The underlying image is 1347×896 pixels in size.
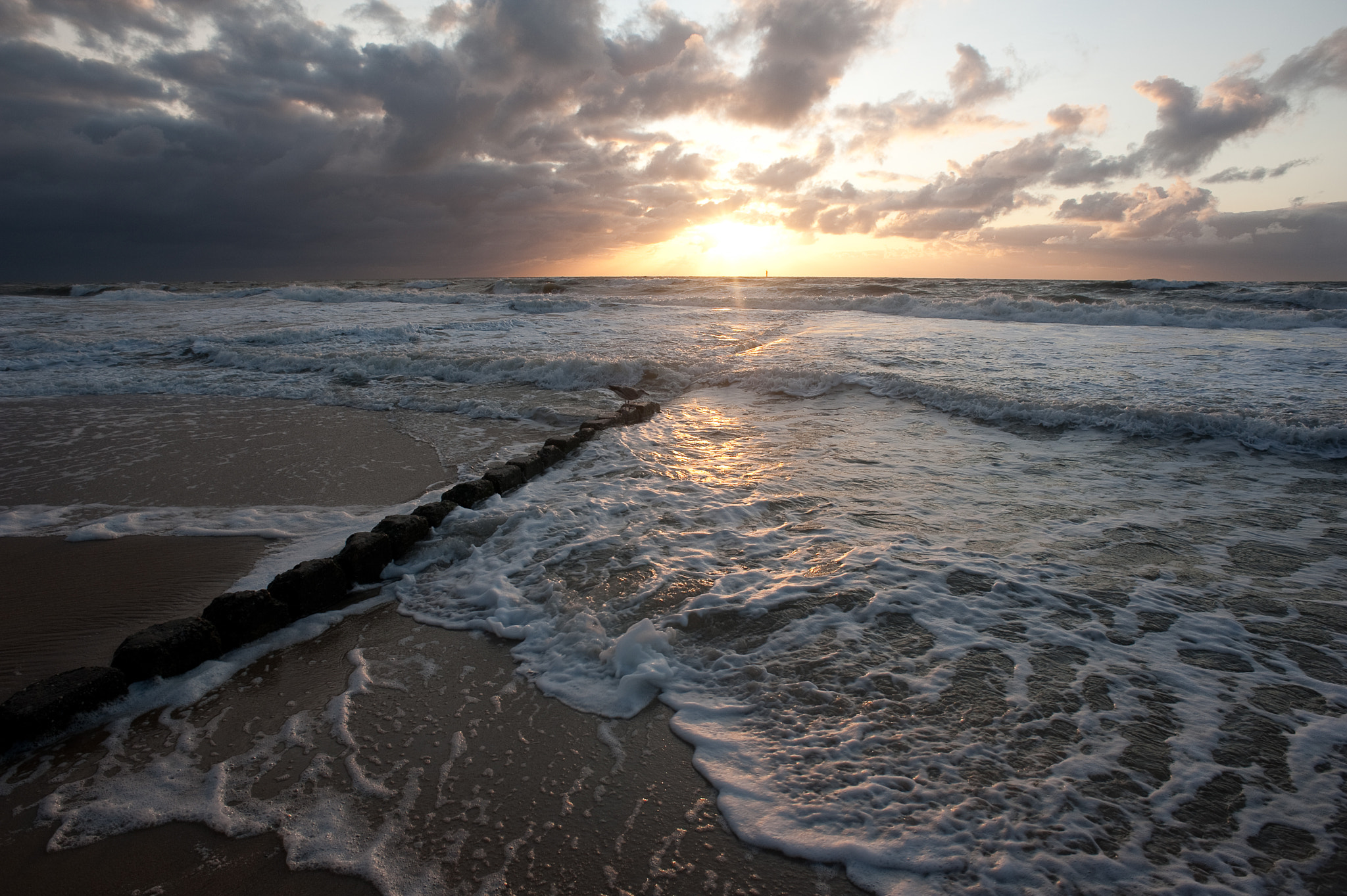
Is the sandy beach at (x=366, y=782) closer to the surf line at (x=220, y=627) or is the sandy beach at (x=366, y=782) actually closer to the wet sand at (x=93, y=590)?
the wet sand at (x=93, y=590)

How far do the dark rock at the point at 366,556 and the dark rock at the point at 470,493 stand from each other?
924 mm

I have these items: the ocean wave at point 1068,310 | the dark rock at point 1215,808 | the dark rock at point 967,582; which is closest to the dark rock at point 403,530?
the dark rock at point 967,582

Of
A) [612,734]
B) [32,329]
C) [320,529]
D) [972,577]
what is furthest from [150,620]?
[32,329]

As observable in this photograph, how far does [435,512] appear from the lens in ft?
16.1

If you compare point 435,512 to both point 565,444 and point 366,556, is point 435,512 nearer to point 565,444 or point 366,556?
point 366,556

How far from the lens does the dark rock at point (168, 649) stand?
299cm

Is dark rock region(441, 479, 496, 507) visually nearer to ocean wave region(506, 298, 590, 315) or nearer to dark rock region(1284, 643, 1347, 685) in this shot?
dark rock region(1284, 643, 1347, 685)

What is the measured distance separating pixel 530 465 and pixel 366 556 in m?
2.18

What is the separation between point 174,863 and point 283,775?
42cm

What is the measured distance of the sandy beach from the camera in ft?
6.73

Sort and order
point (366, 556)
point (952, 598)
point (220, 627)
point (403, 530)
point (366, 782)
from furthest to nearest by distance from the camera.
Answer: point (403, 530) < point (366, 556) < point (952, 598) < point (220, 627) < point (366, 782)

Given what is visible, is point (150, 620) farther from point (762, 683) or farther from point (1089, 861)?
point (1089, 861)

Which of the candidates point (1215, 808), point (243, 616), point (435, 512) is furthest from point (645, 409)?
point (1215, 808)

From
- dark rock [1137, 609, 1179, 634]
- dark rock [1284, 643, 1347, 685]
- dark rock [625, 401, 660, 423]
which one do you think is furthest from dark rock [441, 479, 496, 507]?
dark rock [1284, 643, 1347, 685]
